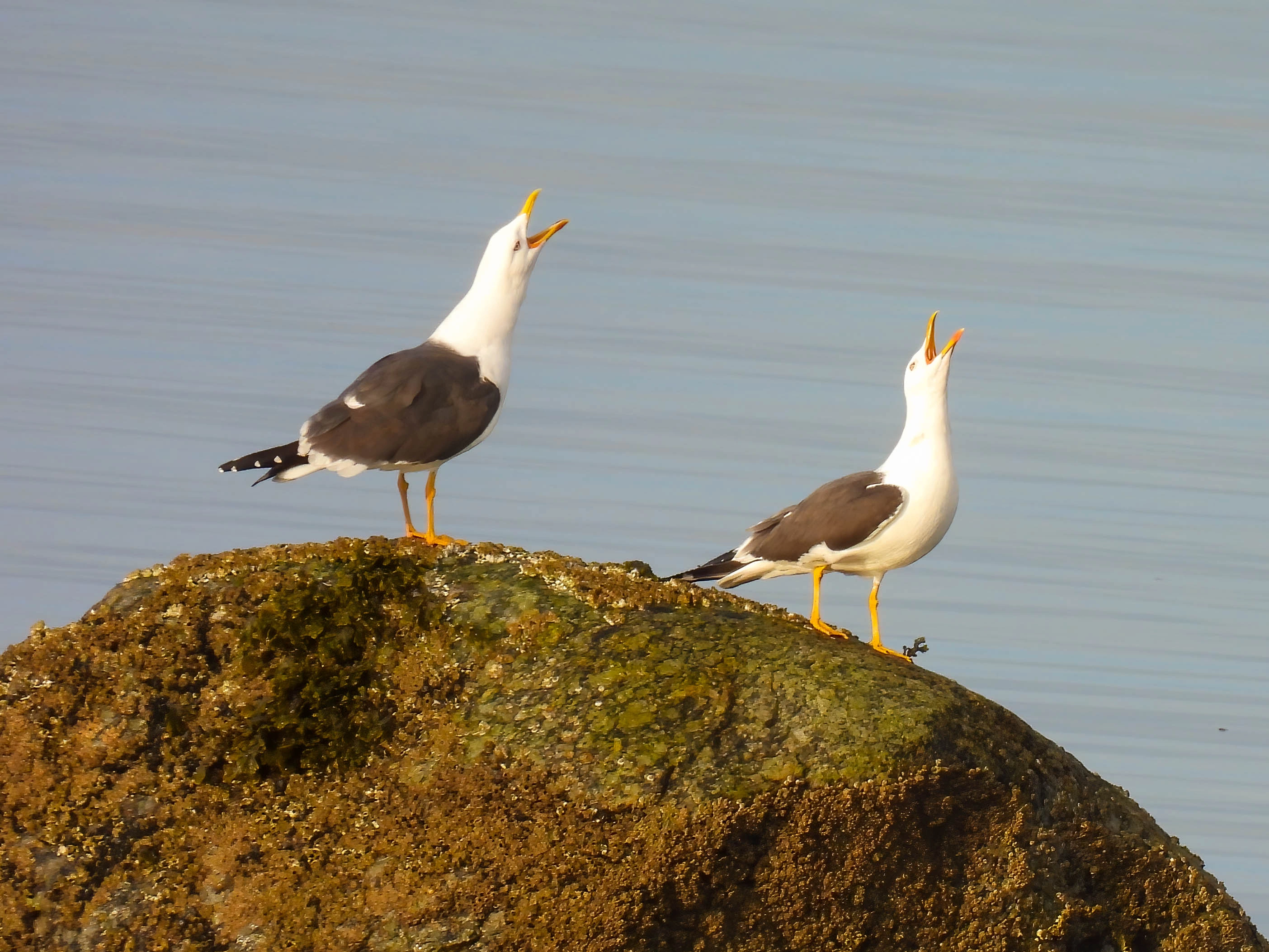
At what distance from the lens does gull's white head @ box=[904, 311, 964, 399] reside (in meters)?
7.70

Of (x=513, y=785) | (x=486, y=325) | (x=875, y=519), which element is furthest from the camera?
(x=486, y=325)

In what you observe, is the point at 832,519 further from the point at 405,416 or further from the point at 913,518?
the point at 405,416

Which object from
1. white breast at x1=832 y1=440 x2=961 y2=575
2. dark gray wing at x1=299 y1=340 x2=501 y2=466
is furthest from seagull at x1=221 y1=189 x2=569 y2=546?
white breast at x1=832 y1=440 x2=961 y2=575

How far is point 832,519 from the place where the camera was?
23.8ft

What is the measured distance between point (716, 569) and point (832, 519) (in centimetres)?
65

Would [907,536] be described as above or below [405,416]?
below

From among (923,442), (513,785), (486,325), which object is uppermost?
(486,325)

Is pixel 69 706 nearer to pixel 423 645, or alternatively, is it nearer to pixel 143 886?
pixel 143 886

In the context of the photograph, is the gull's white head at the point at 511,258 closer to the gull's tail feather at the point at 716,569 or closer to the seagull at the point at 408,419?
the seagull at the point at 408,419

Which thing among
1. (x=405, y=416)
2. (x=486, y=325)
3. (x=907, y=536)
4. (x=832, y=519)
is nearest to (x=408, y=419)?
(x=405, y=416)

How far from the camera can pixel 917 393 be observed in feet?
25.2

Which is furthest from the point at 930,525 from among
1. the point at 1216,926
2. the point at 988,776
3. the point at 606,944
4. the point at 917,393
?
the point at 606,944

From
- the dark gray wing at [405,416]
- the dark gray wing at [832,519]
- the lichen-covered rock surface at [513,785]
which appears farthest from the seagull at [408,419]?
the dark gray wing at [832,519]

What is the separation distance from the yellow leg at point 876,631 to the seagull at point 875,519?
0.01 metres
